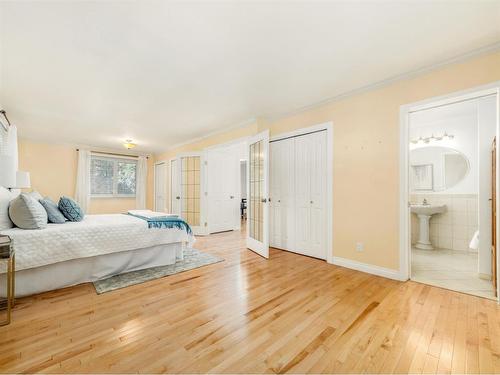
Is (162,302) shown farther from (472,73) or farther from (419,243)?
(419,243)

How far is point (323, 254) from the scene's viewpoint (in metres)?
3.38

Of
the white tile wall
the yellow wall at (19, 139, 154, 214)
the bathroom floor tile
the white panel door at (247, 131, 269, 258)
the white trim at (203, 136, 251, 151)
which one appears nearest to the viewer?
the bathroom floor tile

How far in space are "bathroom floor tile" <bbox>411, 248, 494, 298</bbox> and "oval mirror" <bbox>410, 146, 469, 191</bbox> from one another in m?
1.24

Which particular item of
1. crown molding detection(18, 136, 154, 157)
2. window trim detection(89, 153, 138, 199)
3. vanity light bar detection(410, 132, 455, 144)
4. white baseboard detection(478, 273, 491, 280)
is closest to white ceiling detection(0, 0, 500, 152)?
vanity light bar detection(410, 132, 455, 144)

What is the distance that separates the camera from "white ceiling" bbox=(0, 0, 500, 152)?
5.50ft

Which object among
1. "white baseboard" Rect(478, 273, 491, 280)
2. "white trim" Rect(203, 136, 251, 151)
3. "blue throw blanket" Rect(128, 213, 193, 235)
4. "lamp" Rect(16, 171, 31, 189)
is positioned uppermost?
"white trim" Rect(203, 136, 251, 151)

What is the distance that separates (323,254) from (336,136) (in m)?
1.81

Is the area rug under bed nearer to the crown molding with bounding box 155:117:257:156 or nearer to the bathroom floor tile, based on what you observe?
the crown molding with bounding box 155:117:257:156

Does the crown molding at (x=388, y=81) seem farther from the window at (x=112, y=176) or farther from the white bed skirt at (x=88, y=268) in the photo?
the window at (x=112, y=176)

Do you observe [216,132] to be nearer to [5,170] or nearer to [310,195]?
[310,195]

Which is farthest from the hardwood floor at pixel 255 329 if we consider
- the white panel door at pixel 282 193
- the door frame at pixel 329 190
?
the white panel door at pixel 282 193

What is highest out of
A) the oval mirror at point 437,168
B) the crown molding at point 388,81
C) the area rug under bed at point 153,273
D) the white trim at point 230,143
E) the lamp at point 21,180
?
the crown molding at point 388,81

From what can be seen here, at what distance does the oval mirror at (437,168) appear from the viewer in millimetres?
3996

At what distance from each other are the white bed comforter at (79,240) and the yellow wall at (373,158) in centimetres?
251
